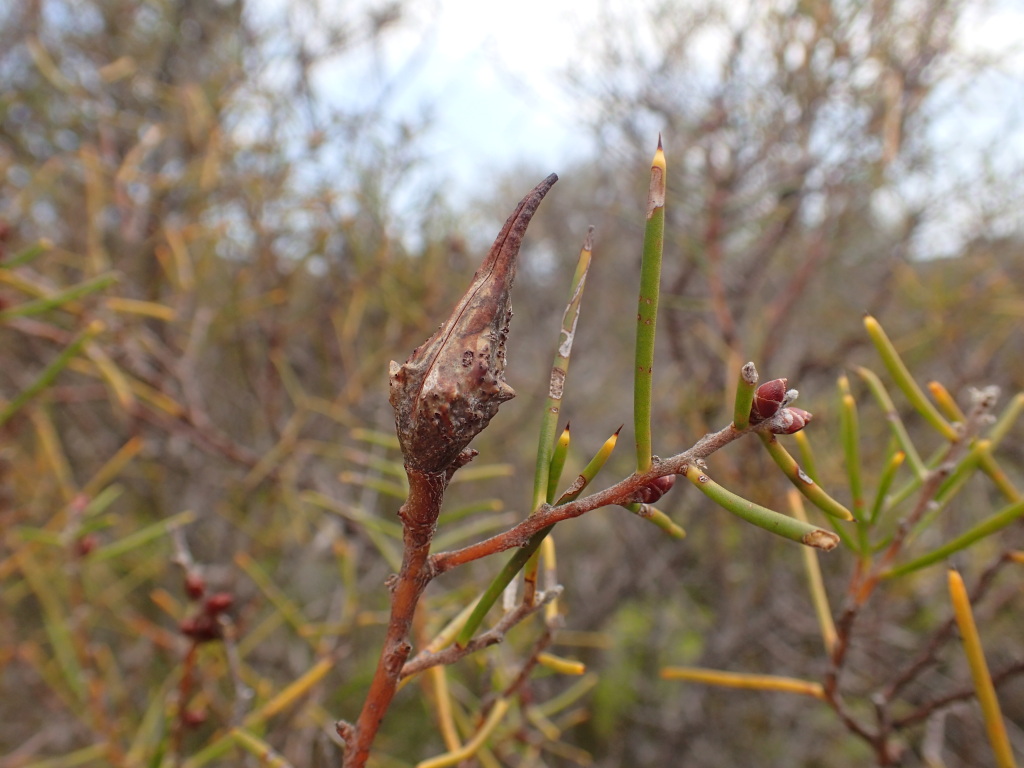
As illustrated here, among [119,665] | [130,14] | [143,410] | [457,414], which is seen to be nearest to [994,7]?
[457,414]

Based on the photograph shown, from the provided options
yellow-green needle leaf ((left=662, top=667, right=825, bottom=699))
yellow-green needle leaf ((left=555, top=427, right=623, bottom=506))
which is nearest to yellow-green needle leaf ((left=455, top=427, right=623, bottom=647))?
yellow-green needle leaf ((left=555, top=427, right=623, bottom=506))

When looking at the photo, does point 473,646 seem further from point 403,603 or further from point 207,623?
point 207,623

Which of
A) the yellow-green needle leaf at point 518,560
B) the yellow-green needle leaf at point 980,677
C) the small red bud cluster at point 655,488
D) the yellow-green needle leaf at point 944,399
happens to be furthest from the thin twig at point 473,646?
the yellow-green needle leaf at point 944,399

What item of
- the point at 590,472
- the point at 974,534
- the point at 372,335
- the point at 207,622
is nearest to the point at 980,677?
the point at 974,534

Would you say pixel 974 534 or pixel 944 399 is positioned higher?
pixel 944 399

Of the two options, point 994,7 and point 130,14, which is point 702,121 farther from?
point 130,14

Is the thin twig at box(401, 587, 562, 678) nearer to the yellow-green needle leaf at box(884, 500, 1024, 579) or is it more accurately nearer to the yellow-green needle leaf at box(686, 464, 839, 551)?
the yellow-green needle leaf at box(686, 464, 839, 551)
